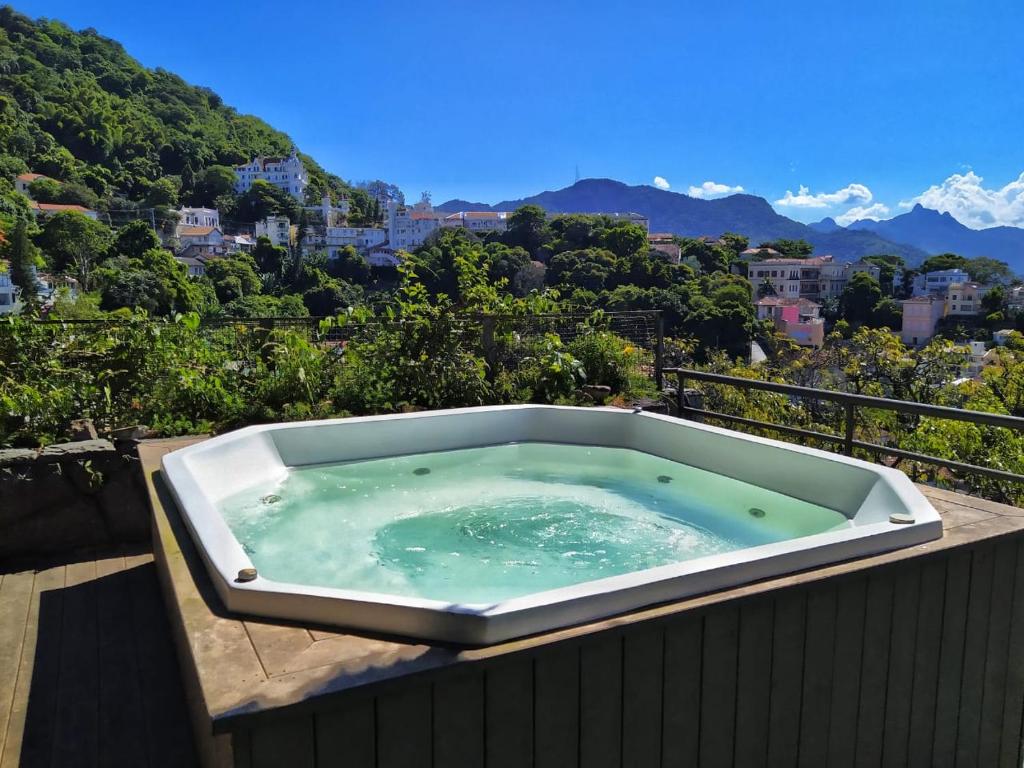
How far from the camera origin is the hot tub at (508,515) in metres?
1.56

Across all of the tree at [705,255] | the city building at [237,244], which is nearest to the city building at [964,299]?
the tree at [705,255]

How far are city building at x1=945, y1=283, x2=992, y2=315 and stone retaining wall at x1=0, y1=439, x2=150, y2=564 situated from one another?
3564cm

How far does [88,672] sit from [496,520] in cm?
167

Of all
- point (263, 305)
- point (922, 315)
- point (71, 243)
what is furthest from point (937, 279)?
point (71, 243)

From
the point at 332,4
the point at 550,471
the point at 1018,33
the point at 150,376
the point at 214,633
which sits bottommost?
the point at 550,471

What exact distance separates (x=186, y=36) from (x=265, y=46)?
5.22m

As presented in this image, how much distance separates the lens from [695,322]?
83.6 feet

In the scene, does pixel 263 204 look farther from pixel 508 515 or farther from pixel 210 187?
pixel 508 515

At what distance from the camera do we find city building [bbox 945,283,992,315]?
106 ft

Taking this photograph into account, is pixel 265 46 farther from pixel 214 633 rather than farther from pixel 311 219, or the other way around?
pixel 311 219

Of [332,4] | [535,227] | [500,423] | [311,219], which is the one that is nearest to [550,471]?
[500,423]

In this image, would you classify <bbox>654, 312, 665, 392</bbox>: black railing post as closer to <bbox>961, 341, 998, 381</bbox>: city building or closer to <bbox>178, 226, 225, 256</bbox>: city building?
<bbox>961, 341, 998, 381</bbox>: city building

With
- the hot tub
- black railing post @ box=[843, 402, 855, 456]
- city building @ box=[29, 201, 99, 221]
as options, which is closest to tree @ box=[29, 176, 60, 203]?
city building @ box=[29, 201, 99, 221]

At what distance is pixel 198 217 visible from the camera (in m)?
66.7
